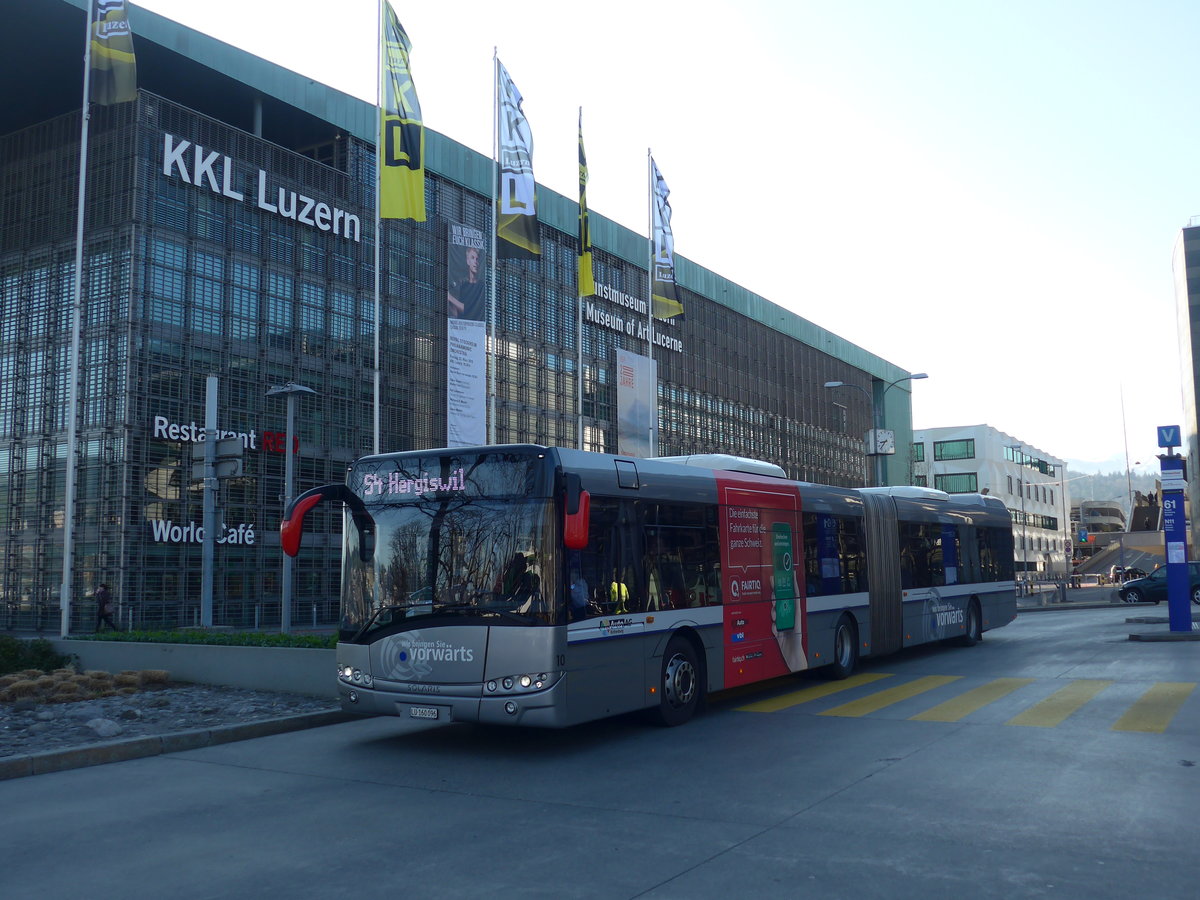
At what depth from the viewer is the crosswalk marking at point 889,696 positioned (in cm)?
1257

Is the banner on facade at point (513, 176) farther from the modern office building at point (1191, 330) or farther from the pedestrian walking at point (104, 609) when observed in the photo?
the modern office building at point (1191, 330)

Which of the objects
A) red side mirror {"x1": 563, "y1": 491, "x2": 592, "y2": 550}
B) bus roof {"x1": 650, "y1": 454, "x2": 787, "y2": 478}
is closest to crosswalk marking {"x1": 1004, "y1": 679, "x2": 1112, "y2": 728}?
bus roof {"x1": 650, "y1": 454, "x2": 787, "y2": 478}

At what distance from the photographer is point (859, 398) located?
85500 mm

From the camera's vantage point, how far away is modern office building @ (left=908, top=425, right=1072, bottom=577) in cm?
10312

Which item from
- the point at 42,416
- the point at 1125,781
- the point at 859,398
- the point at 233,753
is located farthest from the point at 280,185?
the point at 859,398

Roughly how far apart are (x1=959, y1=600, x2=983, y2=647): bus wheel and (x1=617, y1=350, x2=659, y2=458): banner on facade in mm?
29238

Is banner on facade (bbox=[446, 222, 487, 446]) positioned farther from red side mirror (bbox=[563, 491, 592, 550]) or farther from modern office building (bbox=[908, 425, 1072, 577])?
modern office building (bbox=[908, 425, 1072, 577])

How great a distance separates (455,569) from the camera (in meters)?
10.2

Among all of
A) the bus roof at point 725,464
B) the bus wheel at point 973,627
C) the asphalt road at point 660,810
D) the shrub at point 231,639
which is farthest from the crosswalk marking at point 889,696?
the shrub at point 231,639

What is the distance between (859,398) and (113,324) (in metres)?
64.0

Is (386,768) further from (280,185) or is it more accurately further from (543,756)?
(280,185)

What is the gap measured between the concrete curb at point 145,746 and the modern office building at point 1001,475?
8814 cm

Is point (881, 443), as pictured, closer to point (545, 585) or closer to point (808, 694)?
point (808, 694)

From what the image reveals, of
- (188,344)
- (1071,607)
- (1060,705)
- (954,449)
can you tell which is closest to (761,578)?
(1060,705)
